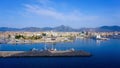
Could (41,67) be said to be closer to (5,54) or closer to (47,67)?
(47,67)

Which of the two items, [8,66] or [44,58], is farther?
[44,58]

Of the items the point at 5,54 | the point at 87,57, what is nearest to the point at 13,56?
the point at 5,54

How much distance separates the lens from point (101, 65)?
56.0 ft

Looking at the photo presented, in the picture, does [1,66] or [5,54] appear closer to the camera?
[1,66]

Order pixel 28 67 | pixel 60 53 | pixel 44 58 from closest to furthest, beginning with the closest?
1. pixel 28 67
2. pixel 44 58
3. pixel 60 53

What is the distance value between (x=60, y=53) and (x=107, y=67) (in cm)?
639

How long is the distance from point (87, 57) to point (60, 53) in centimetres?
230

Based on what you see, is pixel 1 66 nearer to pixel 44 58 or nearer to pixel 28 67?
pixel 28 67

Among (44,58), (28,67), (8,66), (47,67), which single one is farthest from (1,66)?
(44,58)

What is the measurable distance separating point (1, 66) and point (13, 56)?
15.0 ft

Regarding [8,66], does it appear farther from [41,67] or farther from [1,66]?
[41,67]

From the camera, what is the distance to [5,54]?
21625 millimetres

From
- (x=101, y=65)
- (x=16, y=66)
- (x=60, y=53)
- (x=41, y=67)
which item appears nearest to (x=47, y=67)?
(x=41, y=67)

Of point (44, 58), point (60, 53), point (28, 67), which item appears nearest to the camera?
point (28, 67)
